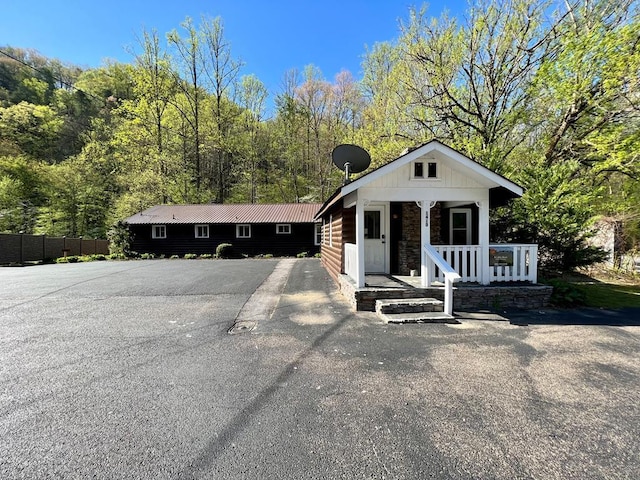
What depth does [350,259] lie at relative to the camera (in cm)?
808

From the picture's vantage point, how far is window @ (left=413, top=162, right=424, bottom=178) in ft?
23.4

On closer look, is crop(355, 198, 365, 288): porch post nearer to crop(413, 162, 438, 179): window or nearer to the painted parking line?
crop(413, 162, 438, 179): window

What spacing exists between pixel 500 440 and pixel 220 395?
2583mm

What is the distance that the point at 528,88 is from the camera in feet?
38.8

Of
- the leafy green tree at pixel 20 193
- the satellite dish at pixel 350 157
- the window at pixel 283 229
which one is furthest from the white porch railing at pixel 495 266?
the leafy green tree at pixel 20 193

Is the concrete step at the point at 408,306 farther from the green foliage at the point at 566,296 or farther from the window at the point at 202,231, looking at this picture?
the window at the point at 202,231

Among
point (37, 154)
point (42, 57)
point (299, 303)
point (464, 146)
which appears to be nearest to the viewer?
point (299, 303)

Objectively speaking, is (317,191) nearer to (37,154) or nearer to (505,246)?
(505,246)

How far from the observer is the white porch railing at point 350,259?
748 cm

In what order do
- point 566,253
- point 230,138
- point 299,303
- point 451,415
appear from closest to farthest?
1. point 451,415
2. point 299,303
3. point 566,253
4. point 230,138

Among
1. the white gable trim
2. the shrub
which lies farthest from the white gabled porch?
the shrub

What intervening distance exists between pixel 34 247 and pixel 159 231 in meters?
7.18

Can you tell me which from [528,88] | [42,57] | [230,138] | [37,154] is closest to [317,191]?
[230,138]

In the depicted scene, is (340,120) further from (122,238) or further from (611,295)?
(611,295)
